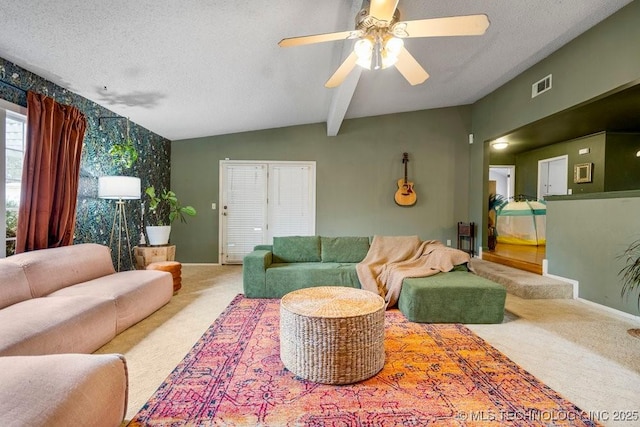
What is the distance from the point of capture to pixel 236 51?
2824 millimetres

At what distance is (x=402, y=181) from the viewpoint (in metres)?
5.57

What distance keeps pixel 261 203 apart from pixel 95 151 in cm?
268

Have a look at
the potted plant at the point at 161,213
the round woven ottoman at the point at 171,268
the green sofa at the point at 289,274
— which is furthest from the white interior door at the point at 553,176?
the round woven ottoman at the point at 171,268

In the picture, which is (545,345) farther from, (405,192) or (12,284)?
(12,284)

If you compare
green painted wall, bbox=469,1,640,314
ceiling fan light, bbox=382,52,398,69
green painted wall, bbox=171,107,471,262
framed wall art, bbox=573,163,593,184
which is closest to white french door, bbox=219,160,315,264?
green painted wall, bbox=171,107,471,262

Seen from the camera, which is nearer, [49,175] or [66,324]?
[66,324]

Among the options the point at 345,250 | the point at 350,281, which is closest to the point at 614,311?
the point at 350,281

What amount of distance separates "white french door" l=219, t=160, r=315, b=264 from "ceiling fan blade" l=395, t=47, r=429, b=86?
337cm

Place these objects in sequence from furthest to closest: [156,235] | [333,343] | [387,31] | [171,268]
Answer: [156,235] < [171,268] < [387,31] < [333,343]

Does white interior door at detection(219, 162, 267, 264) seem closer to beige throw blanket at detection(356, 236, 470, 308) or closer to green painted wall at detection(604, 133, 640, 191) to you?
beige throw blanket at detection(356, 236, 470, 308)

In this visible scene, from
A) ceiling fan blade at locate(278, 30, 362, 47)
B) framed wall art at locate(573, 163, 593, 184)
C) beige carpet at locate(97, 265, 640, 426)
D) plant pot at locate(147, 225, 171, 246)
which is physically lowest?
beige carpet at locate(97, 265, 640, 426)

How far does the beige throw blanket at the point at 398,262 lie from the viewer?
3146 mm

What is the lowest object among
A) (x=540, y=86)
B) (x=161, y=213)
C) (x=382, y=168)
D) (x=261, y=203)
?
(x=161, y=213)

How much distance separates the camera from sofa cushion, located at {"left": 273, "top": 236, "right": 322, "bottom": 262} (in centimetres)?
389
